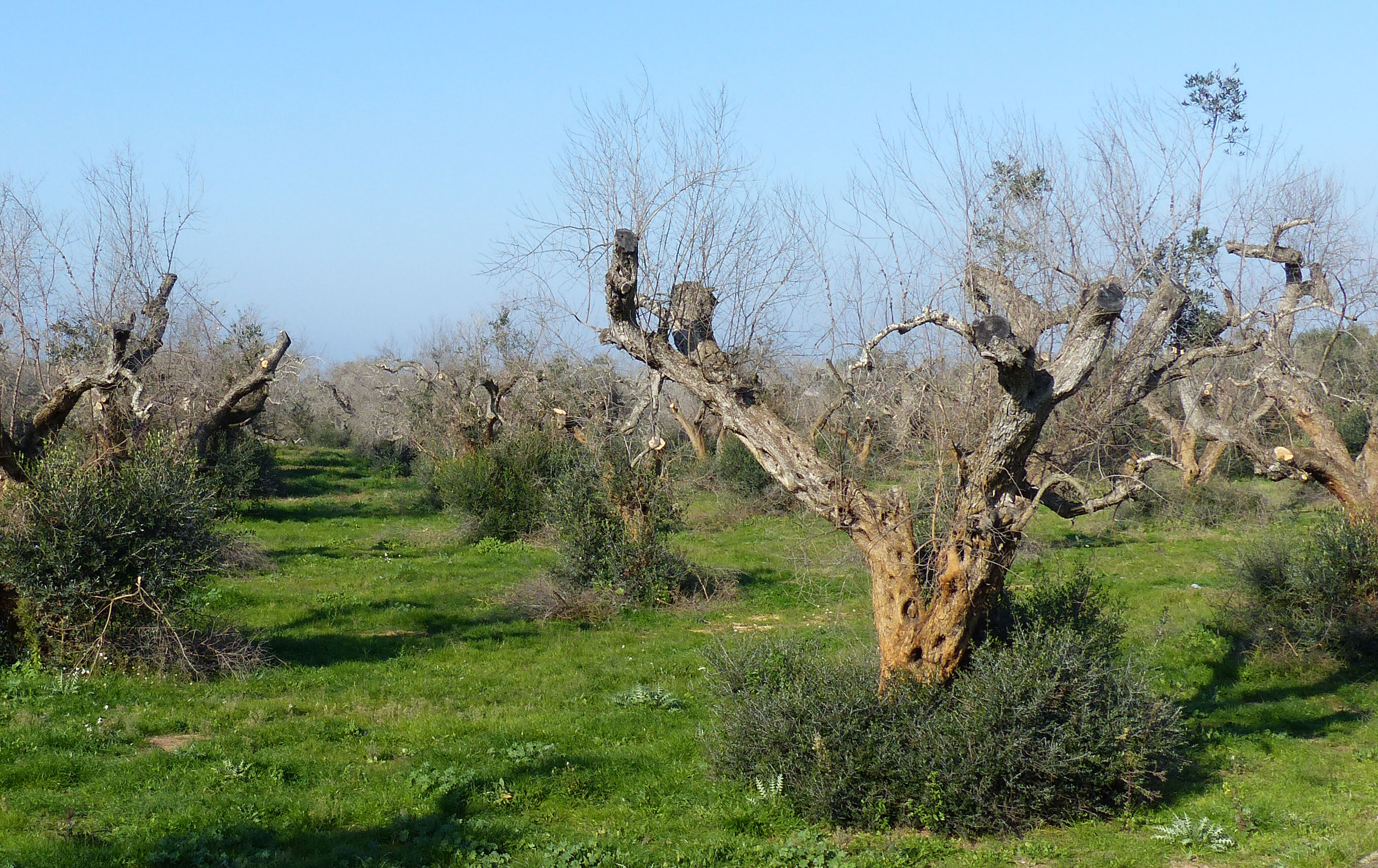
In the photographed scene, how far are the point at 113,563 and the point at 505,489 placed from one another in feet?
36.0

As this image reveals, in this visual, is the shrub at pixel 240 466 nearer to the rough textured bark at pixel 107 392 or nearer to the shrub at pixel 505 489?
the rough textured bark at pixel 107 392

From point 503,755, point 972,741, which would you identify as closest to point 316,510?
point 503,755

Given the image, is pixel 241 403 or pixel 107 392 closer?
pixel 107 392

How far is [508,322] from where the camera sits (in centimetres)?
3097

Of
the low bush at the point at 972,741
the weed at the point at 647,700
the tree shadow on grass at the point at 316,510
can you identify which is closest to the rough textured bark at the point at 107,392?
the tree shadow on grass at the point at 316,510

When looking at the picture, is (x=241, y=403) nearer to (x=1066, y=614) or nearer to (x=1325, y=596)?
(x=1066, y=614)

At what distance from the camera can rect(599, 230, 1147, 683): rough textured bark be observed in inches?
257

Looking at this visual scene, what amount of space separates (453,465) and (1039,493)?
15779mm

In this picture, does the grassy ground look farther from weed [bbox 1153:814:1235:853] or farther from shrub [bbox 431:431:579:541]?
shrub [bbox 431:431:579:541]

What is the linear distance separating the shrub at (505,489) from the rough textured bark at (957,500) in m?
12.4

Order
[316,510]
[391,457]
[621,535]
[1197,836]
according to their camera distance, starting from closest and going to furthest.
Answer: [1197,836] → [621,535] → [316,510] → [391,457]

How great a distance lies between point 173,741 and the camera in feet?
25.5

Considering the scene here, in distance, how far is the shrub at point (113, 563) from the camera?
905 cm

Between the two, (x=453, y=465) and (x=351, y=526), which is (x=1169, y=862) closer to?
(x=453, y=465)
